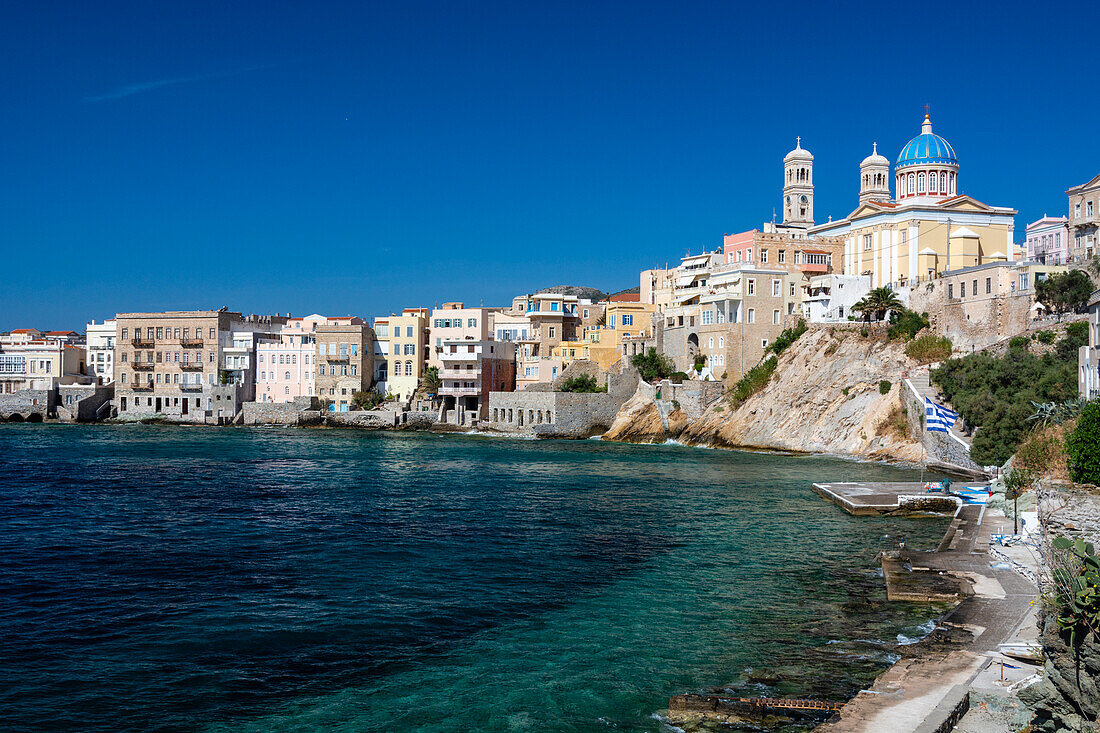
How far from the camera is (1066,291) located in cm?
4538

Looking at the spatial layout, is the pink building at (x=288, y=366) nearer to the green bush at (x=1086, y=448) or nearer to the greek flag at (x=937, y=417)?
the greek flag at (x=937, y=417)

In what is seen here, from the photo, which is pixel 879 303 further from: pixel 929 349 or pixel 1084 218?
pixel 1084 218

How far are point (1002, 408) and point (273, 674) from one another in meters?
30.5

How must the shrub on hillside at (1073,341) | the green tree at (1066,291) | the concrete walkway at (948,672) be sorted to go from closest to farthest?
the concrete walkway at (948,672) < the shrub on hillside at (1073,341) < the green tree at (1066,291)

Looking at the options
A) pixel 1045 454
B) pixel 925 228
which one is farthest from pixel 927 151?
pixel 1045 454

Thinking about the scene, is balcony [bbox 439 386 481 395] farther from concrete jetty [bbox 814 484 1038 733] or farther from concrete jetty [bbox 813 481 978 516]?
concrete jetty [bbox 814 484 1038 733]

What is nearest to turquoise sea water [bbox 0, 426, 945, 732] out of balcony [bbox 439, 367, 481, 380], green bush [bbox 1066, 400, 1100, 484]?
green bush [bbox 1066, 400, 1100, 484]

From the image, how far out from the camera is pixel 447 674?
1403 cm

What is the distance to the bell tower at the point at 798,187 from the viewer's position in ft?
Answer: 278

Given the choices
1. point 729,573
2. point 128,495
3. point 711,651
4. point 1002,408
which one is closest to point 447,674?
A: point 711,651

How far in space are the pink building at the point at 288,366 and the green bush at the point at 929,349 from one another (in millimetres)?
48515

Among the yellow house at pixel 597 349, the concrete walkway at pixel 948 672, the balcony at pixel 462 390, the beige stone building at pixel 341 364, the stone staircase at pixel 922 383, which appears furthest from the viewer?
the beige stone building at pixel 341 364

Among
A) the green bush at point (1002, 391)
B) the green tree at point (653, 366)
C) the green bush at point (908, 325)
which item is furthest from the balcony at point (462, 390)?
the green bush at point (1002, 391)

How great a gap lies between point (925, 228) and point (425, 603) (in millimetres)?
50931
